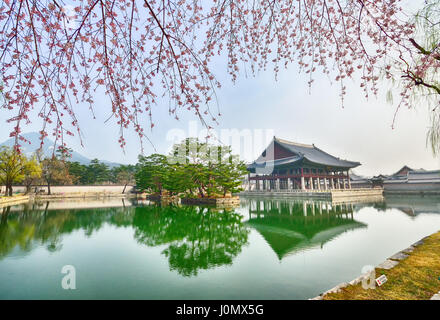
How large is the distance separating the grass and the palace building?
23391mm

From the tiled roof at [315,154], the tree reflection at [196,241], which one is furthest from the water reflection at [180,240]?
the tiled roof at [315,154]

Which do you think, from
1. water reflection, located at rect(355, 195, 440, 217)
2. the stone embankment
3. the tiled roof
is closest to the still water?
the stone embankment

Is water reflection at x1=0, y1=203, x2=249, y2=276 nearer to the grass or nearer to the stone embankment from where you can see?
the stone embankment

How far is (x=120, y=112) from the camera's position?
1963 mm

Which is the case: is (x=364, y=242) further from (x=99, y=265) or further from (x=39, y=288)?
(x=39, y=288)

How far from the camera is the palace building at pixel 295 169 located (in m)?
28.4

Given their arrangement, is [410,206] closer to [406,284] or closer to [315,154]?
[315,154]

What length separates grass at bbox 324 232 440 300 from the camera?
9.17ft

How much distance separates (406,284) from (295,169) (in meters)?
27.5

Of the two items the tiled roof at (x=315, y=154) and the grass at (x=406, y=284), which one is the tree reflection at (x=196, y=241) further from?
the tiled roof at (x=315, y=154)

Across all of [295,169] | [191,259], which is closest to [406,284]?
[191,259]

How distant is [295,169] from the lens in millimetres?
29547
